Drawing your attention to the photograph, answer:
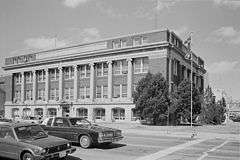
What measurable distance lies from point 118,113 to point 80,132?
124ft

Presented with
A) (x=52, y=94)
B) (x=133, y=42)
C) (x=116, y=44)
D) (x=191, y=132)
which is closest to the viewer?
(x=191, y=132)

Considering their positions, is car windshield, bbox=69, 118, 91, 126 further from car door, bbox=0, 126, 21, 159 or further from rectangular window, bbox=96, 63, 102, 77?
rectangular window, bbox=96, 63, 102, 77

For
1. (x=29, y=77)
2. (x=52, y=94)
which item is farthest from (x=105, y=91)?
(x=29, y=77)

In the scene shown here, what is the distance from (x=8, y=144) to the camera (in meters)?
10.7

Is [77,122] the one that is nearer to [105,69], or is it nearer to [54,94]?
[105,69]

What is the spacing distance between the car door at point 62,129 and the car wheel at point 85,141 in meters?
0.50

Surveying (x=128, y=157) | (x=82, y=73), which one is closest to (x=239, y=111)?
(x=82, y=73)

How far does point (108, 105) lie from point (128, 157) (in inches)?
1610

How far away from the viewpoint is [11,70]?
72.1 metres

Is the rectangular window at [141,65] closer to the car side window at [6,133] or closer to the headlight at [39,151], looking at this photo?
the car side window at [6,133]

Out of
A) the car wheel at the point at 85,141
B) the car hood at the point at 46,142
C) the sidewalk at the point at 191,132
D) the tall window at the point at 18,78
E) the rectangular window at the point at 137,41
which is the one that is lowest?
the sidewalk at the point at 191,132

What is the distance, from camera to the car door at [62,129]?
15523mm

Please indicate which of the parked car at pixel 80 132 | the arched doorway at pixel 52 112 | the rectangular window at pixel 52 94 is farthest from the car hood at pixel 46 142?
the rectangular window at pixel 52 94

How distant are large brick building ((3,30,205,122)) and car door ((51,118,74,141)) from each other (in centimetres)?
3299
